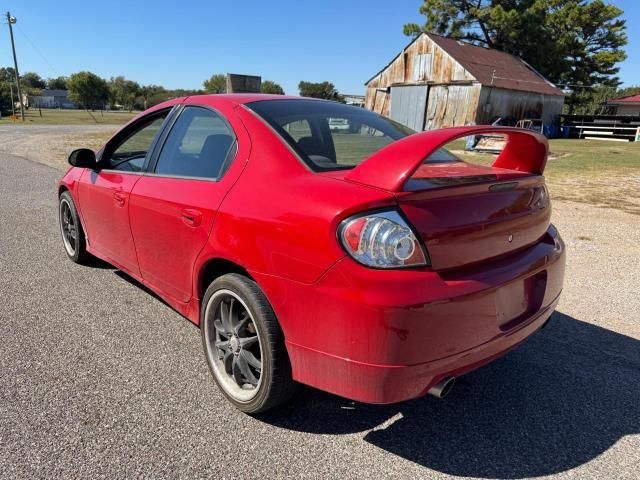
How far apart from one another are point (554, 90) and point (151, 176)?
127ft

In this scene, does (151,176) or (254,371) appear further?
(151,176)

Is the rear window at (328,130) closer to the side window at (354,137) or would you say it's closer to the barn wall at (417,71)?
the side window at (354,137)

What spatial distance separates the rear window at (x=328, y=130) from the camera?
248 centimetres

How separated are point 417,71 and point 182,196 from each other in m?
30.2

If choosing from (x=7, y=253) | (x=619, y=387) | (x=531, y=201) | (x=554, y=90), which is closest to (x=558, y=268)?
(x=531, y=201)

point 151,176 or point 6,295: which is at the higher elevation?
point 151,176

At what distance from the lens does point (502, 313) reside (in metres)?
2.15

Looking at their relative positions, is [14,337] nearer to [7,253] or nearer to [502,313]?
[7,253]

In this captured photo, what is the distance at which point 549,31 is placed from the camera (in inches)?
1580

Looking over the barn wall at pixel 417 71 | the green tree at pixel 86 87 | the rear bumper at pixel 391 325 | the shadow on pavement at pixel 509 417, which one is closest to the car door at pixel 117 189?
the rear bumper at pixel 391 325

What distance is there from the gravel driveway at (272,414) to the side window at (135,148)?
1091mm

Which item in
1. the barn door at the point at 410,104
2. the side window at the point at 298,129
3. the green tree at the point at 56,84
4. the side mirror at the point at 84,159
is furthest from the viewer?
the green tree at the point at 56,84

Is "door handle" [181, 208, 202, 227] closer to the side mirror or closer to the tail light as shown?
the tail light

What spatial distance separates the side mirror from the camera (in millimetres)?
3729
